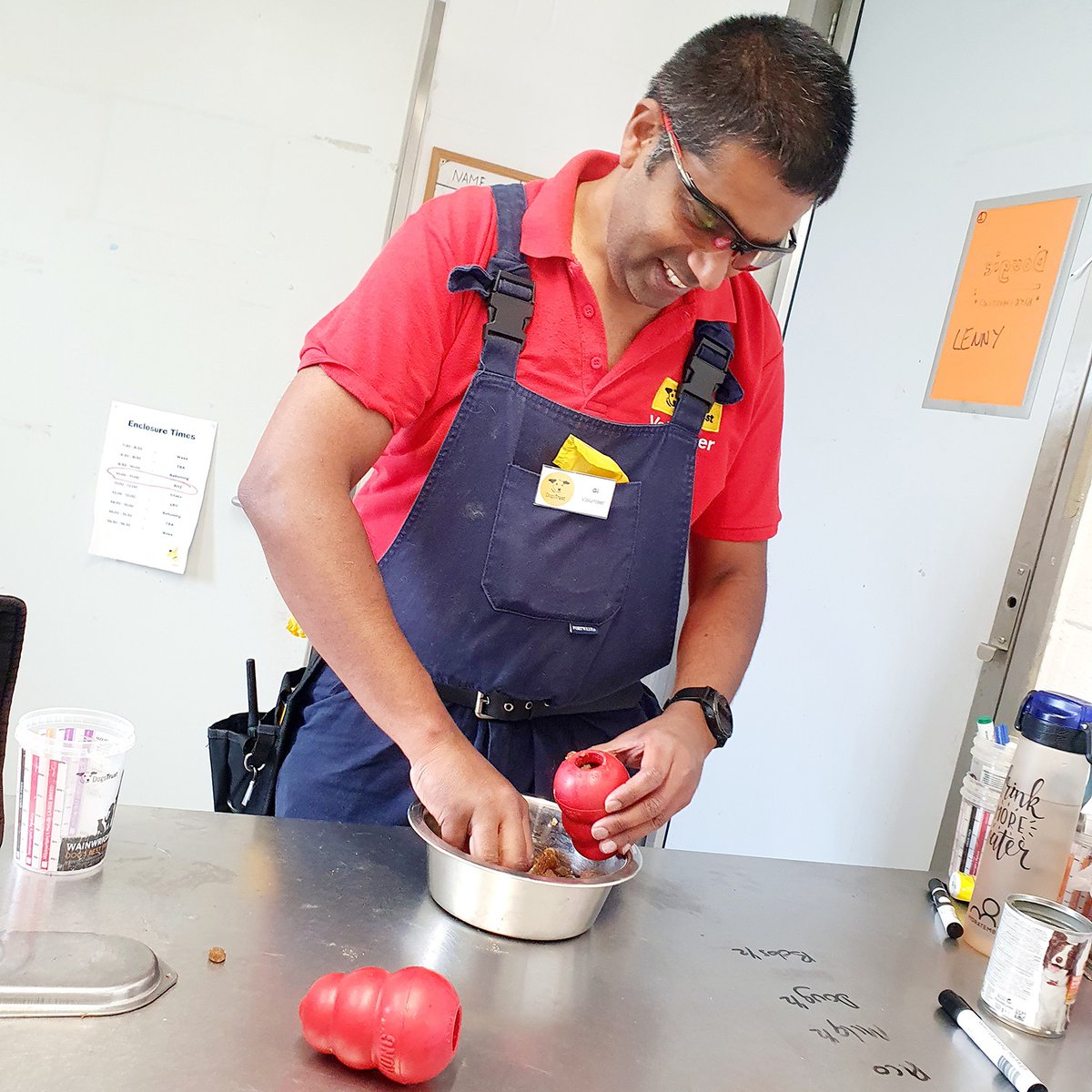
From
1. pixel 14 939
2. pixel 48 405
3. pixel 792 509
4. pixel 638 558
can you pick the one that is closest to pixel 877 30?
pixel 792 509

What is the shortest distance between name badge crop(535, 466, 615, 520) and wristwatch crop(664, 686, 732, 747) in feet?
0.97

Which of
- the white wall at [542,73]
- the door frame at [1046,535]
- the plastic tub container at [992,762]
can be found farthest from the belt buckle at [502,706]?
the white wall at [542,73]

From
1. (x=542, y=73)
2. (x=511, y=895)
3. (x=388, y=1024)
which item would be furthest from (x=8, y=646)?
(x=542, y=73)

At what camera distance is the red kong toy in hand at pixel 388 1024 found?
0.83 meters

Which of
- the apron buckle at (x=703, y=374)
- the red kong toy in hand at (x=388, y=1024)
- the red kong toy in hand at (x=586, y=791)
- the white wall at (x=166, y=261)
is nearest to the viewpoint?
the red kong toy in hand at (x=388, y=1024)

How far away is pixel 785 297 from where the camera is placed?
2.76 m

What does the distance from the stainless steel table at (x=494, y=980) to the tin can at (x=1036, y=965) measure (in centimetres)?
3

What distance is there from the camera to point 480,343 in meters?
1.43

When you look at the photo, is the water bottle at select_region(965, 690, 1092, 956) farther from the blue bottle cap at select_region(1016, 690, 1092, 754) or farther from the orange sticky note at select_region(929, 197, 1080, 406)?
the orange sticky note at select_region(929, 197, 1080, 406)

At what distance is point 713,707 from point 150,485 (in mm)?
1603

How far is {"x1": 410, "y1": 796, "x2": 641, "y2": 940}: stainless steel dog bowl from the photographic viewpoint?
43.4 inches

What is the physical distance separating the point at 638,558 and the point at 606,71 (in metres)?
1.49

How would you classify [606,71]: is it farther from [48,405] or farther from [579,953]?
[579,953]

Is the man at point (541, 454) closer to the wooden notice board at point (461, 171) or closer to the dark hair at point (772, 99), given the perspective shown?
the dark hair at point (772, 99)
